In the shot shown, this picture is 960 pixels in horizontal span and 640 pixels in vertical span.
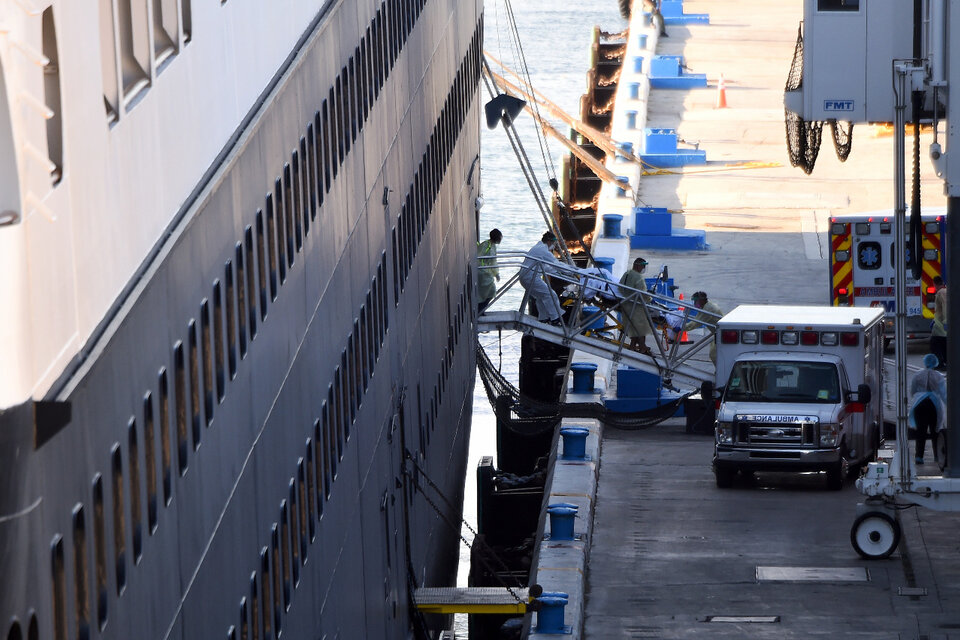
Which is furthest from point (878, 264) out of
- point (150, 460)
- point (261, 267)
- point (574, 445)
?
point (150, 460)

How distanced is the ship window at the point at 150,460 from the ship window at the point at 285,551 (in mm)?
4008

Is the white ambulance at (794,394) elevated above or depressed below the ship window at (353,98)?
below

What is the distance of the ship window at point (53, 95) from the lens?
289 inches

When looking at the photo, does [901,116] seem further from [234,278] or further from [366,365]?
[234,278]

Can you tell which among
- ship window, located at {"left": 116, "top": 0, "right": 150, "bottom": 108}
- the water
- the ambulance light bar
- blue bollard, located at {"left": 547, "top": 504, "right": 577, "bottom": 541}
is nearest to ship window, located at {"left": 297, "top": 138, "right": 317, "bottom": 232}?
ship window, located at {"left": 116, "top": 0, "right": 150, "bottom": 108}

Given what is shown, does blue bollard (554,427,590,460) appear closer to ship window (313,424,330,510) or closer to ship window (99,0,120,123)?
ship window (313,424,330,510)

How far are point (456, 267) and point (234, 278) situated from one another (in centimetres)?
A: 1828

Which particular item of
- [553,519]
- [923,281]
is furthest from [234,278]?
[923,281]

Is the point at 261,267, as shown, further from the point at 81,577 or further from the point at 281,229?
the point at 81,577

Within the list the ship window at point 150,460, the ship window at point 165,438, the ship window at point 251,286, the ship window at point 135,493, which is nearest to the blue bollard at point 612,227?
the ship window at point 251,286

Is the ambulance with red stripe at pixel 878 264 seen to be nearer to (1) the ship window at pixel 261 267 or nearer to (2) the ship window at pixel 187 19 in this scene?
(1) the ship window at pixel 261 267

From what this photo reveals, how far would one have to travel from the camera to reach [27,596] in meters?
7.10

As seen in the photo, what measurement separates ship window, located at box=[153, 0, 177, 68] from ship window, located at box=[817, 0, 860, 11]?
44.3 ft

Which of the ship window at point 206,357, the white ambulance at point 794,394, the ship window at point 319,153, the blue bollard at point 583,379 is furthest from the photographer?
the blue bollard at point 583,379
